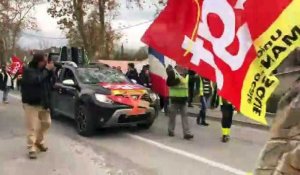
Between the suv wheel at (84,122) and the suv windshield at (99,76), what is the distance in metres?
0.76

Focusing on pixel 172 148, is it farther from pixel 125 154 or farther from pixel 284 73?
pixel 284 73

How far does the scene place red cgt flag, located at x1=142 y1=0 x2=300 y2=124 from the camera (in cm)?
241

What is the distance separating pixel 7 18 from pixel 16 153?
126 feet

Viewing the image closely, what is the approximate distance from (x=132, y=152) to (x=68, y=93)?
316 cm

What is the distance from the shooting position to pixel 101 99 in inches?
400

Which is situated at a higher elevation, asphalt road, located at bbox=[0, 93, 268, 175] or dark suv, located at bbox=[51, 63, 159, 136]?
dark suv, located at bbox=[51, 63, 159, 136]

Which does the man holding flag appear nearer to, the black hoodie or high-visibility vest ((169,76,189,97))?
the black hoodie

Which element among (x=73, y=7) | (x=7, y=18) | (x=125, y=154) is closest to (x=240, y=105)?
(x=125, y=154)

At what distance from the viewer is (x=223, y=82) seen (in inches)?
106

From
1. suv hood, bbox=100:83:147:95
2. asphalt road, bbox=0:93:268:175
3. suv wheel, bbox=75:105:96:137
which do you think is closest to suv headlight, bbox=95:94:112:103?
suv hood, bbox=100:83:147:95

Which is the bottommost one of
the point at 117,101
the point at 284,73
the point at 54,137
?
the point at 54,137

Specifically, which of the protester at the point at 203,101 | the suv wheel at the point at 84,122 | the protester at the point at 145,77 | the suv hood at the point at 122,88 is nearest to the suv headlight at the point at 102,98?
the suv hood at the point at 122,88

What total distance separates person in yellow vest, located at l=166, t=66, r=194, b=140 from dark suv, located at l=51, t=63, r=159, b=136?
1.51 ft

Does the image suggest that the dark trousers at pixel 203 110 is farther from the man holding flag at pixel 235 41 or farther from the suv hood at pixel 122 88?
the man holding flag at pixel 235 41
